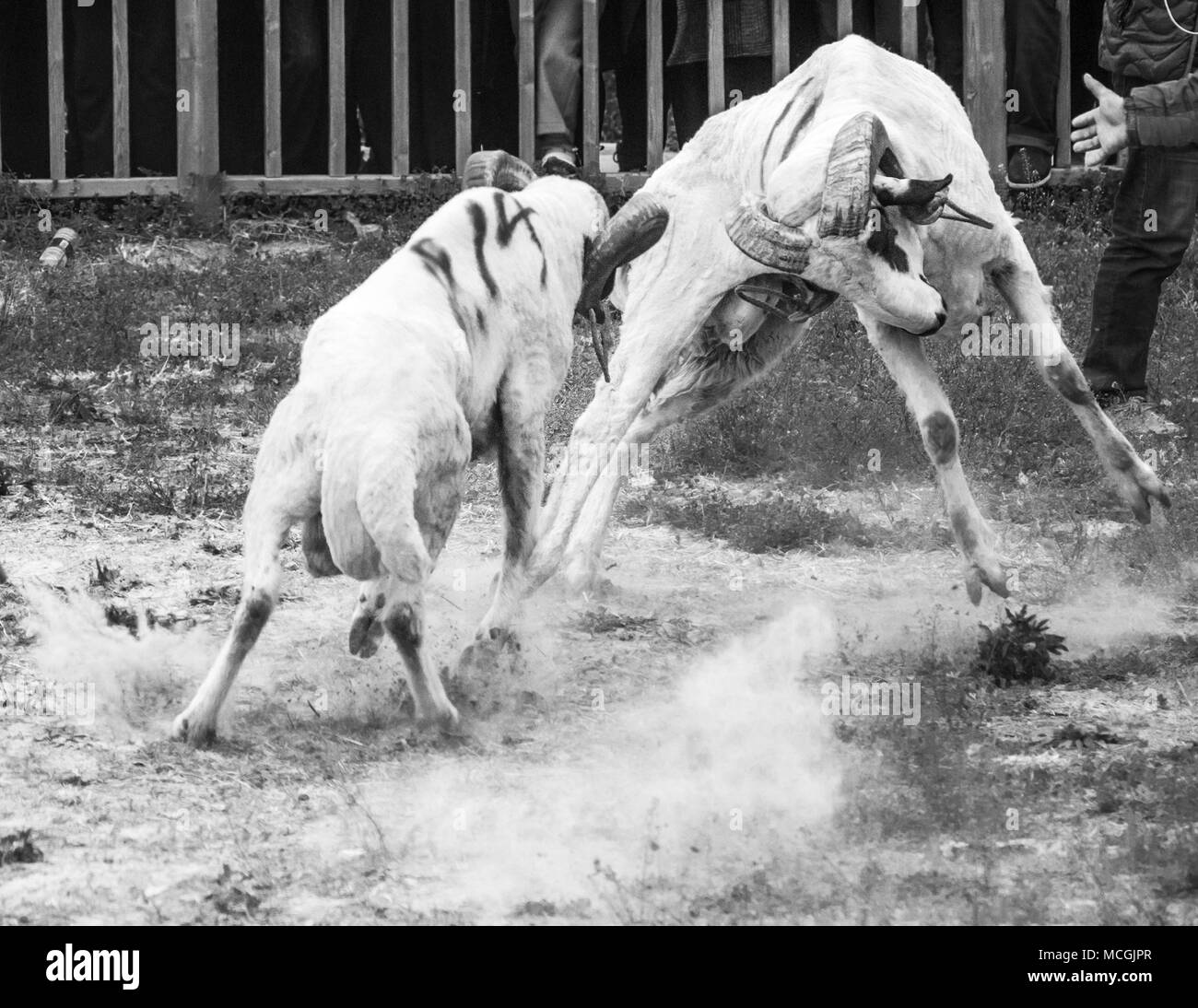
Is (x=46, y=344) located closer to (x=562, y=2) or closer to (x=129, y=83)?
(x=129, y=83)

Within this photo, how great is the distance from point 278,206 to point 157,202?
0.71 metres

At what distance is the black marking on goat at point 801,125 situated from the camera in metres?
7.67

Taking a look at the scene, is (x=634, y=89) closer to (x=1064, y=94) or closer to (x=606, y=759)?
(x=1064, y=94)

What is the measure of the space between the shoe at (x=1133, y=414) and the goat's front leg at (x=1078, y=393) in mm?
2163

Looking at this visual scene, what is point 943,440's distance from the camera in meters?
7.39

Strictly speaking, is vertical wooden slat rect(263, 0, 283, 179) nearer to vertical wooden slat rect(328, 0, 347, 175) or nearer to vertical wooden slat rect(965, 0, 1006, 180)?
vertical wooden slat rect(328, 0, 347, 175)

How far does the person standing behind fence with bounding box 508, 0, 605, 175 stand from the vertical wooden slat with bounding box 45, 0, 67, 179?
267 cm

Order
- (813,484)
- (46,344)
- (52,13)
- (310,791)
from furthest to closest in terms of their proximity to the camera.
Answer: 1. (52,13)
2. (46,344)
3. (813,484)
4. (310,791)

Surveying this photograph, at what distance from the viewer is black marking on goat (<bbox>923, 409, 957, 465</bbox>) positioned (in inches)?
291

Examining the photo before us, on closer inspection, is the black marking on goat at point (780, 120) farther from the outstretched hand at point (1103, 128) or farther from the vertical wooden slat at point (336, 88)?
the vertical wooden slat at point (336, 88)

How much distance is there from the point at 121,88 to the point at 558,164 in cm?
265

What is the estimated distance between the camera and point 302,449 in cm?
567

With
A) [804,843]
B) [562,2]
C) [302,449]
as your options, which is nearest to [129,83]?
[562,2]
